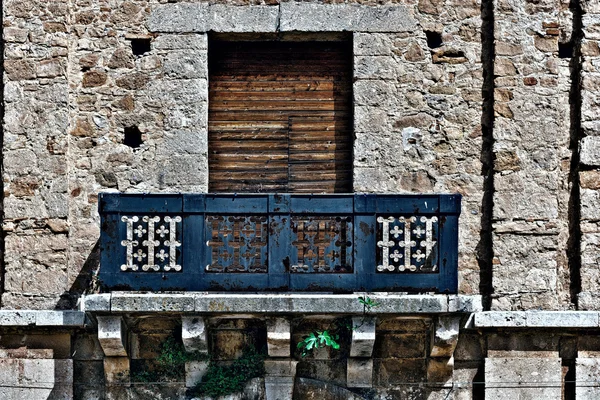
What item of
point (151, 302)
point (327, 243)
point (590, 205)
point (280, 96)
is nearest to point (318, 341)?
point (327, 243)

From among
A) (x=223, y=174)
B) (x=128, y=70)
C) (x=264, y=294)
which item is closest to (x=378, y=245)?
(x=264, y=294)

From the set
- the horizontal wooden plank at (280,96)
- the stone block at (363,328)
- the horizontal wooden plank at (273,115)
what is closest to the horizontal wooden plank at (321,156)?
the horizontal wooden plank at (273,115)

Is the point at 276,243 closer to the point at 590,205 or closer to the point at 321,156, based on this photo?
the point at 321,156

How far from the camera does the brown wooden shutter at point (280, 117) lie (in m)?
10.3

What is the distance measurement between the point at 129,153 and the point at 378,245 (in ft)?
7.34

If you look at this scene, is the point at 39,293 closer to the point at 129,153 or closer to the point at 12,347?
the point at 12,347

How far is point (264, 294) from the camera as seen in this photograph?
30.7ft

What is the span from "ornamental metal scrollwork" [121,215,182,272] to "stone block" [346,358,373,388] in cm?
157

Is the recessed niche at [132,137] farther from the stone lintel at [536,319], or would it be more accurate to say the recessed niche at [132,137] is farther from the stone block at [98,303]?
the stone lintel at [536,319]

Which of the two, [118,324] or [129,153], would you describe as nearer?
[118,324]

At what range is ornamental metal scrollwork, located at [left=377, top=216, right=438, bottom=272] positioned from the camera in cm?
925

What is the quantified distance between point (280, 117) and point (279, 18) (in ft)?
2.63

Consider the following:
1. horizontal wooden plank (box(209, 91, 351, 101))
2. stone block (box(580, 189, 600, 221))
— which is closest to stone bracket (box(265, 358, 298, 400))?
horizontal wooden plank (box(209, 91, 351, 101))

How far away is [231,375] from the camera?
9734mm
